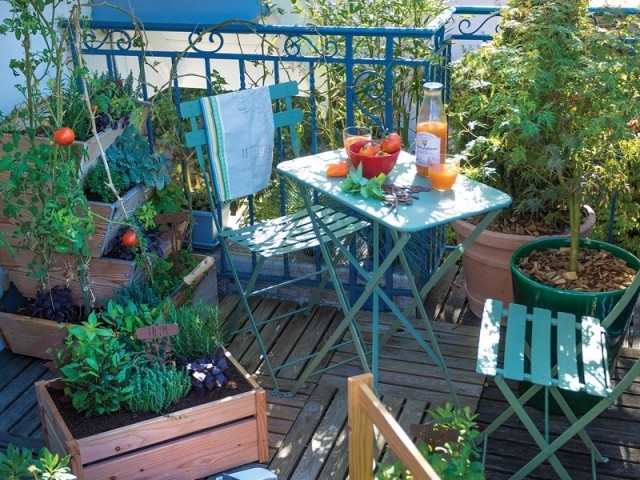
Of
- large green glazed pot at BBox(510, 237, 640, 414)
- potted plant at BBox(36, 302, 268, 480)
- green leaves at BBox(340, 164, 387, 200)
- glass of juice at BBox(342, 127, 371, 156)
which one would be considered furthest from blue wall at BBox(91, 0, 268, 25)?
large green glazed pot at BBox(510, 237, 640, 414)

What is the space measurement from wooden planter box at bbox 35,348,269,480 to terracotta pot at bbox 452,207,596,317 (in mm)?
1366

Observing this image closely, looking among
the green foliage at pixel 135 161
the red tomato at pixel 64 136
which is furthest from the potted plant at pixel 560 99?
the red tomato at pixel 64 136

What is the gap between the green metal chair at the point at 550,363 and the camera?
9.02 feet

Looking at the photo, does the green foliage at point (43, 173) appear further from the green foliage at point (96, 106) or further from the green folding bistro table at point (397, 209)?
the green folding bistro table at point (397, 209)

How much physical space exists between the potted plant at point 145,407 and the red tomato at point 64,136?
0.71m

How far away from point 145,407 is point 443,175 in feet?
4.59

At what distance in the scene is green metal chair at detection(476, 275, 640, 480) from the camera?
9.02ft

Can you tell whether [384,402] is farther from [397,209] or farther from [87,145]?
[87,145]

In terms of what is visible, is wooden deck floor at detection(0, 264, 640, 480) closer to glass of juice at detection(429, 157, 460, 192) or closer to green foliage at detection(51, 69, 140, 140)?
glass of juice at detection(429, 157, 460, 192)

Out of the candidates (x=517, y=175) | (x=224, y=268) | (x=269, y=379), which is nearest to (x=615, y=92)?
(x=517, y=175)

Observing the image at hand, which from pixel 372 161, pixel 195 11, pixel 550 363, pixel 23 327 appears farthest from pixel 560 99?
pixel 23 327

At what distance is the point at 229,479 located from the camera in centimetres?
271

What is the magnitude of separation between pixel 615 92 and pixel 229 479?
2.01 metres

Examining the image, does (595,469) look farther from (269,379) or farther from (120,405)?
(120,405)
